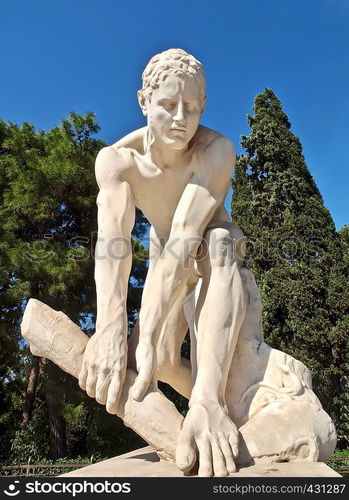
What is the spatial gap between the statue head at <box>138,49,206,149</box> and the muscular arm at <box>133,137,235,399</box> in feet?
0.68

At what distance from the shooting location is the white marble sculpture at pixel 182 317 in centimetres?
233

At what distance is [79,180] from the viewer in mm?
10812

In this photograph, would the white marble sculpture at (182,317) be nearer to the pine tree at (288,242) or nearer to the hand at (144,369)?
the hand at (144,369)

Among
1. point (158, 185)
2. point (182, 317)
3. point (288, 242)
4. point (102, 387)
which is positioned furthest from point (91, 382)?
point (288, 242)

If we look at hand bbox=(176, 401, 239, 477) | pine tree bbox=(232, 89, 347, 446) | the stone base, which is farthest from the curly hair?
pine tree bbox=(232, 89, 347, 446)

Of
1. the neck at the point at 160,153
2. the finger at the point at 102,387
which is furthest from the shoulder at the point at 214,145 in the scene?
the finger at the point at 102,387

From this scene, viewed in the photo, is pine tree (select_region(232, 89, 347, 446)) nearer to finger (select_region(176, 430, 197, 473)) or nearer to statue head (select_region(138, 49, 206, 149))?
statue head (select_region(138, 49, 206, 149))

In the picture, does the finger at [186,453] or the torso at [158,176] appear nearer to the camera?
the finger at [186,453]

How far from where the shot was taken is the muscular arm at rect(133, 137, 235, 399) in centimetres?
262

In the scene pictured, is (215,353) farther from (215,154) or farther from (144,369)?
(215,154)

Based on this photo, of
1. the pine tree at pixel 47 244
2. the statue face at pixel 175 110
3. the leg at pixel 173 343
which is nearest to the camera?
the statue face at pixel 175 110
